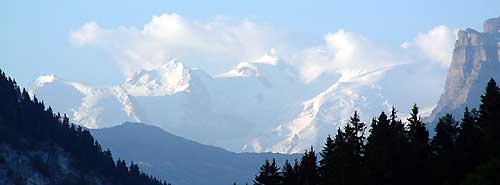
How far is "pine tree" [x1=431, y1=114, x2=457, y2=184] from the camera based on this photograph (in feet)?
321

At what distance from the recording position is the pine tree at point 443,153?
97875 millimetres

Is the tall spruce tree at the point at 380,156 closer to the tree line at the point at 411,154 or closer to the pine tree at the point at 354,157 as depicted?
the tree line at the point at 411,154

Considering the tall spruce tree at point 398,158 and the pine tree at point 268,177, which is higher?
the pine tree at point 268,177

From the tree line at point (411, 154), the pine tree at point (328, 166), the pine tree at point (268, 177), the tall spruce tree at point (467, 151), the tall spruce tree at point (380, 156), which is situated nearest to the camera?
the tree line at point (411, 154)

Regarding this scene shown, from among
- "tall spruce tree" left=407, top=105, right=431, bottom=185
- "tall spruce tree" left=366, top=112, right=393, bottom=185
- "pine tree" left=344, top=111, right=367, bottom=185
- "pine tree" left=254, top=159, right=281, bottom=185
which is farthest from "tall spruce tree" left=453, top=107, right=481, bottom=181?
"pine tree" left=254, top=159, right=281, bottom=185

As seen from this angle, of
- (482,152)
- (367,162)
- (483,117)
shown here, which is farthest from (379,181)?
(483,117)

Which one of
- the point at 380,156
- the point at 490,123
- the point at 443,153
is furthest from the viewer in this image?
the point at 490,123

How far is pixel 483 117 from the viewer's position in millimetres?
110438

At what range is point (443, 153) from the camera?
102 m

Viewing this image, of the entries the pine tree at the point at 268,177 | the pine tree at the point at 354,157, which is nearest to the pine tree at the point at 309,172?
the pine tree at the point at 268,177

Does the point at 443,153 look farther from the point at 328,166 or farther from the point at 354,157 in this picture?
the point at 328,166

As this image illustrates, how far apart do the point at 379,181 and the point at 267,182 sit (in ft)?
69.1

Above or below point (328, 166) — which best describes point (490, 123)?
above

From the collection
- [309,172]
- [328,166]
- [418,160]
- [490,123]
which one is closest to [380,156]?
[418,160]
